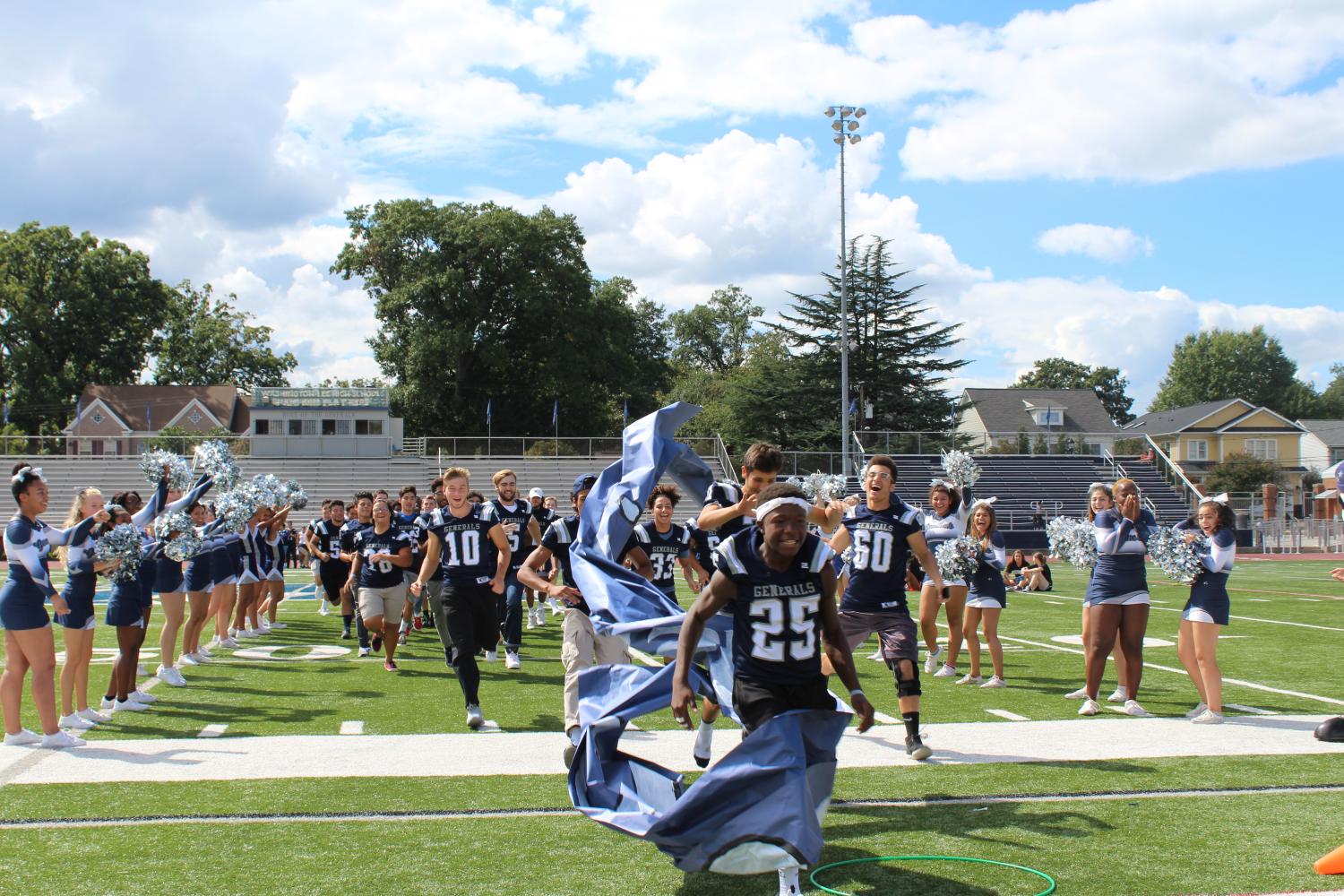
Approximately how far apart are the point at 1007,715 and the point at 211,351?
77.5m

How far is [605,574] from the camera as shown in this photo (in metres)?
6.38

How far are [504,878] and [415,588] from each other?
24.6 feet

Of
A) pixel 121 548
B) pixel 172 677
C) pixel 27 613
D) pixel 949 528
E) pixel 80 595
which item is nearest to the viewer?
pixel 27 613

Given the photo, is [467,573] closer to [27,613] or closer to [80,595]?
[80,595]

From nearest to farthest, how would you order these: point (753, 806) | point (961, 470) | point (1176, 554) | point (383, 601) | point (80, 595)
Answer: point (753, 806) → point (80, 595) → point (1176, 554) → point (961, 470) → point (383, 601)

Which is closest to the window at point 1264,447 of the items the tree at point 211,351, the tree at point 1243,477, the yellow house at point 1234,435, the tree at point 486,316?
the yellow house at point 1234,435

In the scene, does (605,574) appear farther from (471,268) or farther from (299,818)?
(471,268)

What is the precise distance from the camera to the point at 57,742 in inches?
305

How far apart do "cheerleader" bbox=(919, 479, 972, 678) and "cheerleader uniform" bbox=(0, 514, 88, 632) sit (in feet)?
24.3

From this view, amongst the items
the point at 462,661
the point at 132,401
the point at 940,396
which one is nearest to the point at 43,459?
the point at 132,401

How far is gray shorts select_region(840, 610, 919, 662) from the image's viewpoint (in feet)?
24.7

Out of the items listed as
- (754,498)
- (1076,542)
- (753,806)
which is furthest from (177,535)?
(1076,542)

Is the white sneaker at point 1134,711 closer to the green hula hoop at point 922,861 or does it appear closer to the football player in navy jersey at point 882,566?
the football player in navy jersey at point 882,566

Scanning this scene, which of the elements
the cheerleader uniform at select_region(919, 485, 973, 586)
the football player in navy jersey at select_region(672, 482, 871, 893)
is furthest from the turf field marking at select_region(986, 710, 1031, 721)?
the football player in navy jersey at select_region(672, 482, 871, 893)
